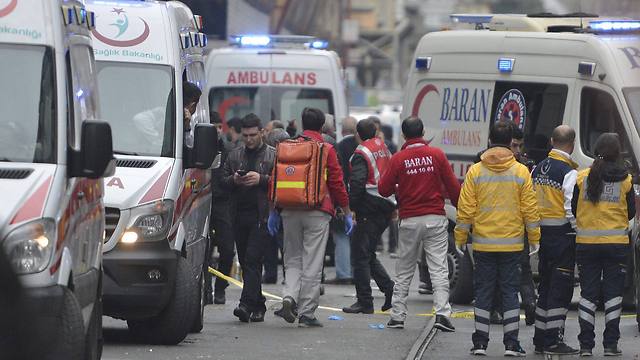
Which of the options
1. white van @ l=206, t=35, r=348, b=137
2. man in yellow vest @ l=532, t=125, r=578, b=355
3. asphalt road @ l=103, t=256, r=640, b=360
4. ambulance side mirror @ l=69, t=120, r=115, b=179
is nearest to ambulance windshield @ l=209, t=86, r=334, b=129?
white van @ l=206, t=35, r=348, b=137

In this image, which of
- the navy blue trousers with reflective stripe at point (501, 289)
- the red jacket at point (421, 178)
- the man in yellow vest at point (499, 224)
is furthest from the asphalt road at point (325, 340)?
the red jacket at point (421, 178)

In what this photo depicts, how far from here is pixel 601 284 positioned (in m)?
11.4

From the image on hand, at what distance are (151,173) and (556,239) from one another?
2873 millimetres

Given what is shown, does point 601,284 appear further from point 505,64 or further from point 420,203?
point 505,64

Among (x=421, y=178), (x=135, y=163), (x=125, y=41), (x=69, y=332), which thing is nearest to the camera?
(x=69, y=332)

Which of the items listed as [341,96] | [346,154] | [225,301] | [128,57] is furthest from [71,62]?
[341,96]

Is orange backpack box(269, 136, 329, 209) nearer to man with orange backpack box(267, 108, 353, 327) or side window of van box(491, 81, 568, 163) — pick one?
man with orange backpack box(267, 108, 353, 327)

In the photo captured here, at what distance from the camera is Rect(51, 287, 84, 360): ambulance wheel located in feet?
25.3

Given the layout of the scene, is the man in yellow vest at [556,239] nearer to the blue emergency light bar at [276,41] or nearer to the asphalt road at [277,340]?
the asphalt road at [277,340]

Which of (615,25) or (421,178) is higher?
(615,25)

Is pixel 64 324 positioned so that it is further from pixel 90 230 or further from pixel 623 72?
pixel 623 72

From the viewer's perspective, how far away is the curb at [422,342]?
11.3m

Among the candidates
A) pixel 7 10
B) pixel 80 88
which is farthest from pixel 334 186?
pixel 7 10

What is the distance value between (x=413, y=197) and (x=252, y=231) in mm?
1603
